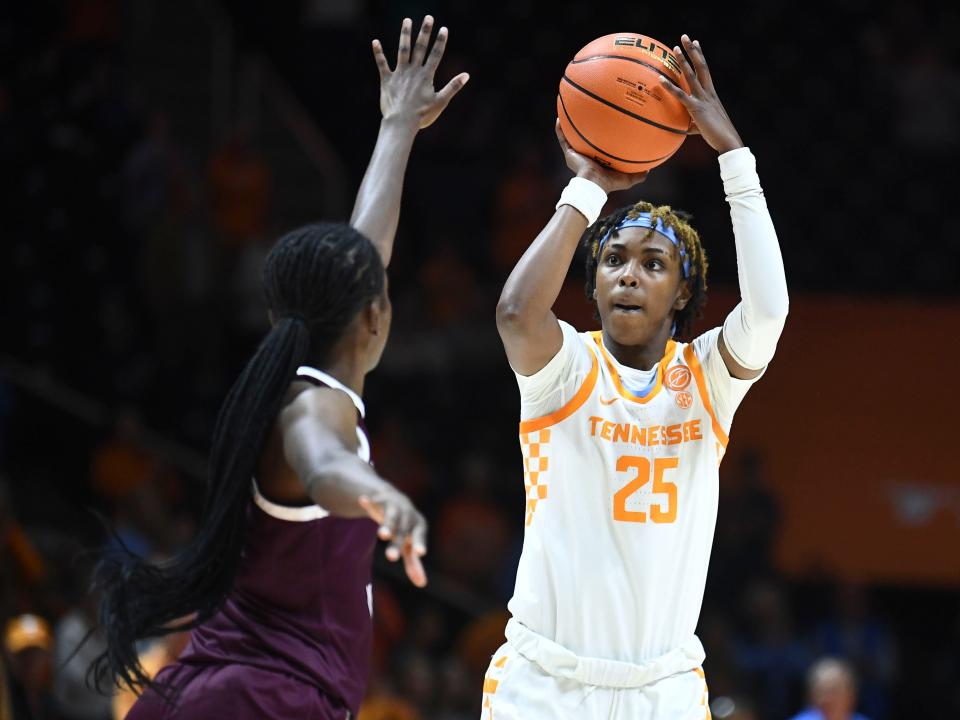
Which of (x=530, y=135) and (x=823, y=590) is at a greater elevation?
(x=530, y=135)

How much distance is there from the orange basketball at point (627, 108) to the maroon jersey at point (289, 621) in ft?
4.09

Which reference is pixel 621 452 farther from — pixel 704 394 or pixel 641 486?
pixel 704 394

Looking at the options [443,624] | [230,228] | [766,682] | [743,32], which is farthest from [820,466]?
[230,228]

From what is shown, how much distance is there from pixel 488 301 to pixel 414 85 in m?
7.35

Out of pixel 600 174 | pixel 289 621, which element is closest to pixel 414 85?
pixel 600 174

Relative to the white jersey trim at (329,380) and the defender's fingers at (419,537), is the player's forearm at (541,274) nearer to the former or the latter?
the white jersey trim at (329,380)

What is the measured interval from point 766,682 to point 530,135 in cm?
504

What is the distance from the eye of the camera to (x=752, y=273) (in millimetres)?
4227

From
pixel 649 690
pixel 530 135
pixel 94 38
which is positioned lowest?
pixel 649 690

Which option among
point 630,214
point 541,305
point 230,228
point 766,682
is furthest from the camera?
point 230,228

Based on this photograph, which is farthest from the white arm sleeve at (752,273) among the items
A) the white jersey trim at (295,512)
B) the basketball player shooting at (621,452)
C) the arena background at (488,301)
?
the arena background at (488,301)

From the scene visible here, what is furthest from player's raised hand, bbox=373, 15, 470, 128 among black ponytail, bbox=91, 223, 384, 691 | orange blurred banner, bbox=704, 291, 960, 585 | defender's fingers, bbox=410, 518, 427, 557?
orange blurred banner, bbox=704, 291, 960, 585

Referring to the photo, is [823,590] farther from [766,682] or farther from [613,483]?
[613,483]

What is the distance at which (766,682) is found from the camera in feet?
32.7
